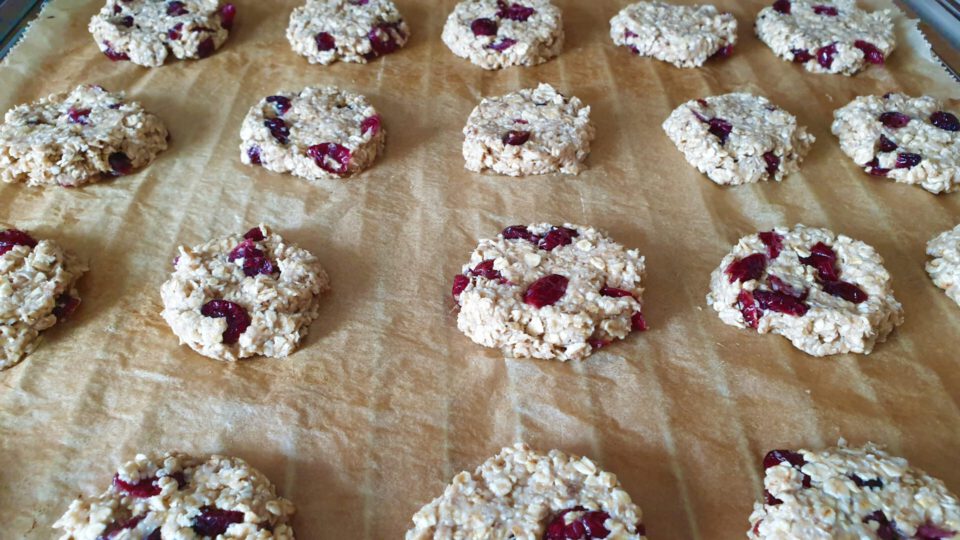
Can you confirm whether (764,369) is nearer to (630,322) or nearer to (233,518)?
(630,322)

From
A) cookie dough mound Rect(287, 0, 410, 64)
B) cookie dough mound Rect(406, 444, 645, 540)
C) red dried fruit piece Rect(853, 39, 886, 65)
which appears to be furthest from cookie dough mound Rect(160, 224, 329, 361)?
red dried fruit piece Rect(853, 39, 886, 65)

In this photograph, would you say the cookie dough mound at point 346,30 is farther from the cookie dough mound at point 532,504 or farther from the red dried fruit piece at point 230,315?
the cookie dough mound at point 532,504

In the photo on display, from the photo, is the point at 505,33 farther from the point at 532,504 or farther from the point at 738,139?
the point at 532,504

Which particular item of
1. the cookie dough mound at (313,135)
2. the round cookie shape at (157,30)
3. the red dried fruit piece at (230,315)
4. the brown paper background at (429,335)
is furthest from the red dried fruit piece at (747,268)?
the round cookie shape at (157,30)

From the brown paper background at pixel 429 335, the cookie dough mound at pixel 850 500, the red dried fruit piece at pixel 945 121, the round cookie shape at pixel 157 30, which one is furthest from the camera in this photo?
the round cookie shape at pixel 157 30

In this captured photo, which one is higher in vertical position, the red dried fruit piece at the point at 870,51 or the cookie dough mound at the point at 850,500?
the red dried fruit piece at the point at 870,51

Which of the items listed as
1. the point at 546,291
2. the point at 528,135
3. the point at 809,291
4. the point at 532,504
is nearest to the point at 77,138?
the point at 528,135

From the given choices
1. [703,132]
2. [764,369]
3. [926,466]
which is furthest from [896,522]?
[703,132]
